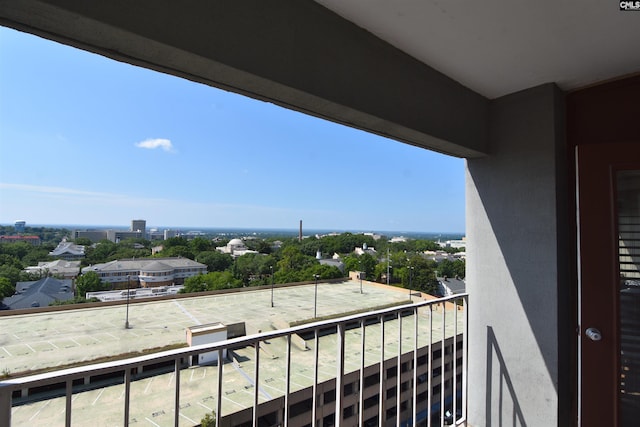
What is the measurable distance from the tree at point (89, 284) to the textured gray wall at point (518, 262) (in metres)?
8.31

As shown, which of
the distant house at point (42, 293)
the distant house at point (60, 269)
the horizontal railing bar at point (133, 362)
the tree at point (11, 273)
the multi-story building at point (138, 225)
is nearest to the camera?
the horizontal railing bar at point (133, 362)

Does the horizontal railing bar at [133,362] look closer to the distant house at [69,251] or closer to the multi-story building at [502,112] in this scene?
the multi-story building at [502,112]

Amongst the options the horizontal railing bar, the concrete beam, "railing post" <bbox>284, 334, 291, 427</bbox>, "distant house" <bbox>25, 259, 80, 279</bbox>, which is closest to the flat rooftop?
"distant house" <bbox>25, 259, 80, 279</bbox>

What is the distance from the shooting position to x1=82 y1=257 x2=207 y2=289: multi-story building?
7.25m

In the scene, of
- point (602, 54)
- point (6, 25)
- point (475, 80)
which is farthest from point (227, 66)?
point (602, 54)

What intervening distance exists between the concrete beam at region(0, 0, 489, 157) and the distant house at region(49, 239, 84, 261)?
275 inches

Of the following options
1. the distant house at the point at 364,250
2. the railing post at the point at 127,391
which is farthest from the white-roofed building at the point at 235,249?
the railing post at the point at 127,391

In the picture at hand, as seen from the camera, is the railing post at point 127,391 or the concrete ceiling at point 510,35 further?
the concrete ceiling at point 510,35

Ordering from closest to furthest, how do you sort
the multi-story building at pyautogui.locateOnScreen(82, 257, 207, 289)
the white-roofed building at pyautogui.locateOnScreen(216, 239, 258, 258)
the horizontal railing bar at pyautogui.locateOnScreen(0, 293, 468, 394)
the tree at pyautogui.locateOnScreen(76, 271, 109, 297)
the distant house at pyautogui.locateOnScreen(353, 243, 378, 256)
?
the horizontal railing bar at pyautogui.locateOnScreen(0, 293, 468, 394), the tree at pyautogui.locateOnScreen(76, 271, 109, 297), the multi-story building at pyautogui.locateOnScreen(82, 257, 207, 289), the white-roofed building at pyautogui.locateOnScreen(216, 239, 258, 258), the distant house at pyautogui.locateOnScreen(353, 243, 378, 256)

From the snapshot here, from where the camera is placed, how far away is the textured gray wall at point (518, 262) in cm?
175

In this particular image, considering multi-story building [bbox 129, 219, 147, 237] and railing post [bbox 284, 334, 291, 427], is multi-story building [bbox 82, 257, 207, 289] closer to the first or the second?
multi-story building [bbox 129, 219, 147, 237]

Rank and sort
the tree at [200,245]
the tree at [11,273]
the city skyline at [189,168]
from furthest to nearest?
the city skyline at [189,168] → the tree at [200,245] → the tree at [11,273]

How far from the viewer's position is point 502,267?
1952 mm

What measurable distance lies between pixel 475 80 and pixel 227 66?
151 centimetres
